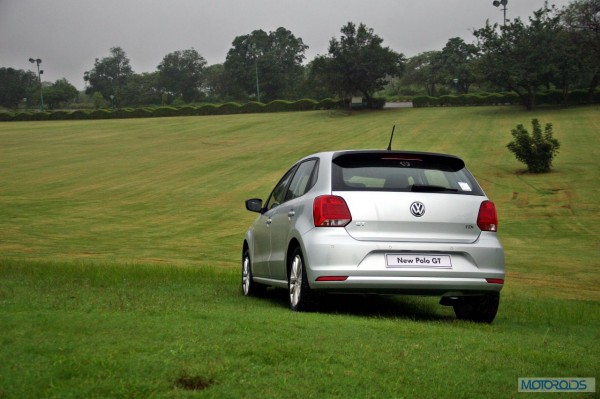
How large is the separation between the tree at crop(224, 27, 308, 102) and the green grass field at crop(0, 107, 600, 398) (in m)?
92.9

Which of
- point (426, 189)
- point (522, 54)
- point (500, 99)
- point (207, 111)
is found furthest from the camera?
point (207, 111)

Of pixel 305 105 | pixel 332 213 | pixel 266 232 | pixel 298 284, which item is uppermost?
pixel 332 213

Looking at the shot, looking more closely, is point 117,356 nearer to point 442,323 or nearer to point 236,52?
point 442,323

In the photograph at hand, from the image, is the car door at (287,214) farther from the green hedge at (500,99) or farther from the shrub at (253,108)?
the shrub at (253,108)

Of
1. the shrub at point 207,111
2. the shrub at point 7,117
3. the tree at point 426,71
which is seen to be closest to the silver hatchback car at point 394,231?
the shrub at point 207,111

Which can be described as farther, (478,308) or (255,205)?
(255,205)

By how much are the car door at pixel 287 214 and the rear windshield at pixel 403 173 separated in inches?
18.8

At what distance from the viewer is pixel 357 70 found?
8612 cm

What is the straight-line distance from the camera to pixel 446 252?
28.6 ft

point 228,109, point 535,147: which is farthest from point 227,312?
point 228,109

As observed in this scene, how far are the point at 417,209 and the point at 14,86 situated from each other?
13505cm

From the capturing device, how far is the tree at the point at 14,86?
132 m

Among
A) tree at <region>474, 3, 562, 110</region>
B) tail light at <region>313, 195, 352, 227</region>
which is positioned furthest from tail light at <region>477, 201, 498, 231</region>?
tree at <region>474, 3, 562, 110</region>

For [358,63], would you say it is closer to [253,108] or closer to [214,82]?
[253,108]
